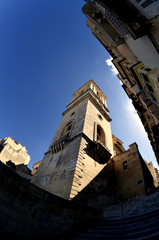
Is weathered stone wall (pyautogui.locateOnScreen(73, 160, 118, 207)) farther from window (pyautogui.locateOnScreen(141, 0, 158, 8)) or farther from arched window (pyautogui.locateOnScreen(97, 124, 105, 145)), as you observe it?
window (pyautogui.locateOnScreen(141, 0, 158, 8))

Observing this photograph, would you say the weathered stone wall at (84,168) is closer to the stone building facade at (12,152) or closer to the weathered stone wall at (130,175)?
the weathered stone wall at (130,175)

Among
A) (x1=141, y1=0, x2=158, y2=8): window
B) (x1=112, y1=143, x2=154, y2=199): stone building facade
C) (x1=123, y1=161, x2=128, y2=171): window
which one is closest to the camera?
(x1=141, y1=0, x2=158, y2=8): window

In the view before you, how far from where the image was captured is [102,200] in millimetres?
10477

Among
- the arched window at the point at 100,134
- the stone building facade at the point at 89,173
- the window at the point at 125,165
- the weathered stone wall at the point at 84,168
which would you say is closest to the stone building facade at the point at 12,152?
the stone building facade at the point at 89,173

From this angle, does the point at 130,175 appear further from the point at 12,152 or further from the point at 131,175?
the point at 12,152

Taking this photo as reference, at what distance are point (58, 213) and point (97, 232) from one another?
1.52 metres

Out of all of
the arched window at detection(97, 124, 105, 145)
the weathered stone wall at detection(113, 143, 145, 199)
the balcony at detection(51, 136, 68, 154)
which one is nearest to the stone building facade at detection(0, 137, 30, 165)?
the balcony at detection(51, 136, 68, 154)

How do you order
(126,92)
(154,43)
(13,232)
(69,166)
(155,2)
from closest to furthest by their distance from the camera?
1. (13,232)
2. (155,2)
3. (154,43)
4. (69,166)
5. (126,92)

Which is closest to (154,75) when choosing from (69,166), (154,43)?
(154,43)

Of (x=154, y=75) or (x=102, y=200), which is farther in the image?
(x=102, y=200)

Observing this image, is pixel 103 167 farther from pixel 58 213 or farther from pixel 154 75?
pixel 154 75

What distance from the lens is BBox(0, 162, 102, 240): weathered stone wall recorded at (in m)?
3.08

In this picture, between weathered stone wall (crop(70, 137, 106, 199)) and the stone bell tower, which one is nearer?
weathered stone wall (crop(70, 137, 106, 199))

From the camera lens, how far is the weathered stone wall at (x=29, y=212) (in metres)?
3.08
